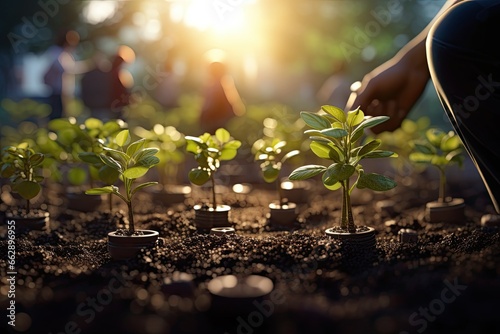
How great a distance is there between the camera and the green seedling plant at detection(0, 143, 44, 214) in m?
2.79

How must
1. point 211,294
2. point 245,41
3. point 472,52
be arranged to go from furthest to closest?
point 245,41
point 472,52
point 211,294

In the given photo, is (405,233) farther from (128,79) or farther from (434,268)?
(128,79)

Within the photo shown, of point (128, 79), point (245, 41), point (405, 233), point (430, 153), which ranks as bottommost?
point (405, 233)

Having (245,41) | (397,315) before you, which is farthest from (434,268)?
(245,41)

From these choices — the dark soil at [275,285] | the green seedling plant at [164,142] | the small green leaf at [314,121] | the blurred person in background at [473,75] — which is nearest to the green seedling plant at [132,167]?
the dark soil at [275,285]

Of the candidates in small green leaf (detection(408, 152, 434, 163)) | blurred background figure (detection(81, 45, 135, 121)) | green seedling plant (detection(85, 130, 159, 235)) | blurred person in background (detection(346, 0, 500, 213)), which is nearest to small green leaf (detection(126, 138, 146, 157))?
green seedling plant (detection(85, 130, 159, 235))

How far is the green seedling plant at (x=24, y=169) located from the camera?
2793 mm

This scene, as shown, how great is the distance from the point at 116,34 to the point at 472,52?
12.1m

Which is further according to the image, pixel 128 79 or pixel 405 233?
pixel 128 79

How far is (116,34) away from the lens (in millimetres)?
13117

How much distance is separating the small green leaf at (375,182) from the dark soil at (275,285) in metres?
0.25

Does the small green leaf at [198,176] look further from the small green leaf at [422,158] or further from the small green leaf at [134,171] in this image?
the small green leaf at [422,158]

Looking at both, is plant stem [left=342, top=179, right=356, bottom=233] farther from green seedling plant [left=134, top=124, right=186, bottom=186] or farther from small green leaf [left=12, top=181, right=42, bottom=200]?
green seedling plant [left=134, top=124, right=186, bottom=186]

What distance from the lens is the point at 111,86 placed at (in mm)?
7273
